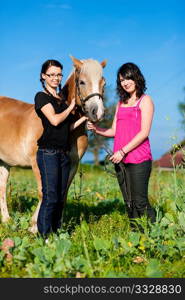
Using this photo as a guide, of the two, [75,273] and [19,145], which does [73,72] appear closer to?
[19,145]

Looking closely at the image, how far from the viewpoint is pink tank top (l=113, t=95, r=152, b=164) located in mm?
4113

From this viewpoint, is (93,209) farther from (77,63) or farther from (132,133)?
(77,63)

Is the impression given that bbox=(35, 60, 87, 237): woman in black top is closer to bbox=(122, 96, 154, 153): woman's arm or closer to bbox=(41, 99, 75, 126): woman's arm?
bbox=(41, 99, 75, 126): woman's arm

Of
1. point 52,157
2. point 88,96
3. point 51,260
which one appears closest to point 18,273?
point 51,260

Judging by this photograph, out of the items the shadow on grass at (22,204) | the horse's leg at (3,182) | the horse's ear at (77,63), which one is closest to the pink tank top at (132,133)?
the horse's ear at (77,63)

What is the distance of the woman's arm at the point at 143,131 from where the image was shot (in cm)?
400

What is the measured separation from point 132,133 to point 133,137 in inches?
1.8

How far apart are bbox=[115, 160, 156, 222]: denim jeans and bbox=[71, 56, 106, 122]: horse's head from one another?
71 centimetres

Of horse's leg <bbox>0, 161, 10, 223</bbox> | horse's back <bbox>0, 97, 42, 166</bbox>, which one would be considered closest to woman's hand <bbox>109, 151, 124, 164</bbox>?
horse's back <bbox>0, 97, 42, 166</bbox>

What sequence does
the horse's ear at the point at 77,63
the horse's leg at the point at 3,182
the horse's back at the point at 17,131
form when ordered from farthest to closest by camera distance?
the horse's leg at the point at 3,182 → the horse's back at the point at 17,131 → the horse's ear at the point at 77,63

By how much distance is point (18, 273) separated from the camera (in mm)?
3154

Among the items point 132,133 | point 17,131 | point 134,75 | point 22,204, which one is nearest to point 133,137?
point 132,133

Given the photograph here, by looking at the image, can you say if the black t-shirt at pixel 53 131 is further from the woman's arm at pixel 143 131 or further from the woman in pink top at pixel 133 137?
the woman's arm at pixel 143 131

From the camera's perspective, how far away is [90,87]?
4043 millimetres
